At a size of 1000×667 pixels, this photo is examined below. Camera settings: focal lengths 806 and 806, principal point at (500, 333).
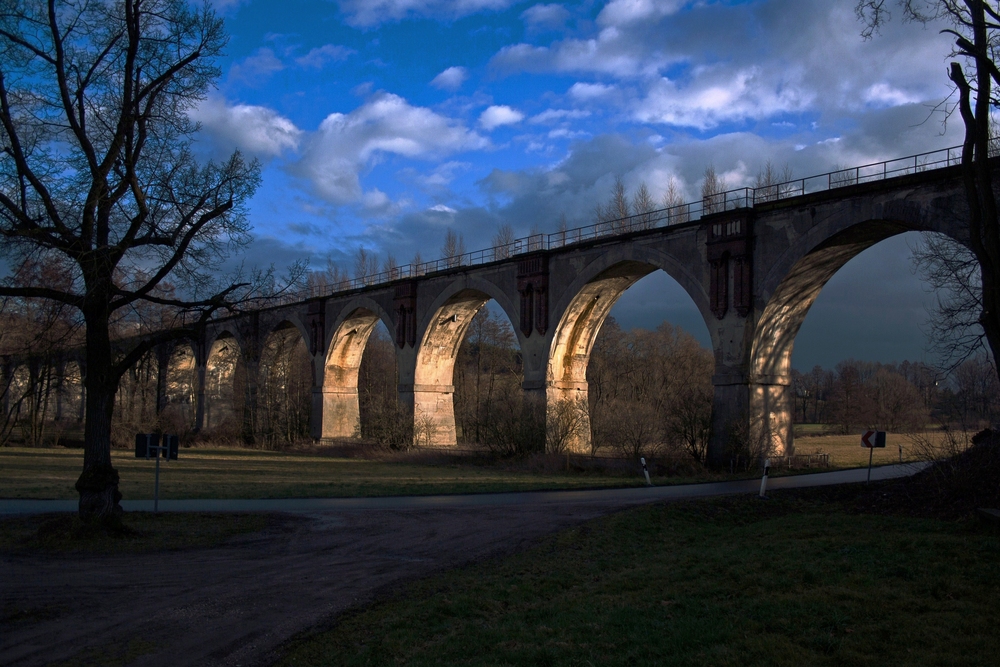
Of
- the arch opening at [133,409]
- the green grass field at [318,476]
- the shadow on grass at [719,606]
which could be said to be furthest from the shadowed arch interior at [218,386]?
the shadow on grass at [719,606]

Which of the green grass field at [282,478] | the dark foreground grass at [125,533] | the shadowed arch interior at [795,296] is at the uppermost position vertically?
the shadowed arch interior at [795,296]

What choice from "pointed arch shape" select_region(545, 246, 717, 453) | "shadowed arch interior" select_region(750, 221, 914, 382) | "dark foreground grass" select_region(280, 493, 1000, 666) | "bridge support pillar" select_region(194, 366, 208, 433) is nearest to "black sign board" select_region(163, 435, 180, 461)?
"dark foreground grass" select_region(280, 493, 1000, 666)

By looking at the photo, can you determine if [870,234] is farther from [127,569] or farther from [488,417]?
Result: [127,569]

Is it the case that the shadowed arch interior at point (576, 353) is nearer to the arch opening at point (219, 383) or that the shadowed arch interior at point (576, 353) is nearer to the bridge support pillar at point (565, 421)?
the bridge support pillar at point (565, 421)

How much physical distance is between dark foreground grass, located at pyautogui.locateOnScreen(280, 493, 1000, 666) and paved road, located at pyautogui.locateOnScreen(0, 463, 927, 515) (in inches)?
232

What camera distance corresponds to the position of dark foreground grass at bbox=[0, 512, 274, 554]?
10805 mm

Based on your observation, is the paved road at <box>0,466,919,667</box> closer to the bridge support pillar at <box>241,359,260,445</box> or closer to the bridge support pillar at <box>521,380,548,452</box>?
the bridge support pillar at <box>521,380,548,452</box>

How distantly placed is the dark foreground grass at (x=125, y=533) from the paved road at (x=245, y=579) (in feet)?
1.34

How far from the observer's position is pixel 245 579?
30.1 feet

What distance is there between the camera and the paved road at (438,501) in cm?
1531

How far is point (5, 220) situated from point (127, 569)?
201 inches

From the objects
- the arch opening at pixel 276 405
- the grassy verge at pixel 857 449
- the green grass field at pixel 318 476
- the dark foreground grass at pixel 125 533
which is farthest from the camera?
Answer: the arch opening at pixel 276 405

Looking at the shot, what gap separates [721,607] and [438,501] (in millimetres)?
10976

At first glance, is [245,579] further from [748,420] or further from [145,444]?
[748,420]
